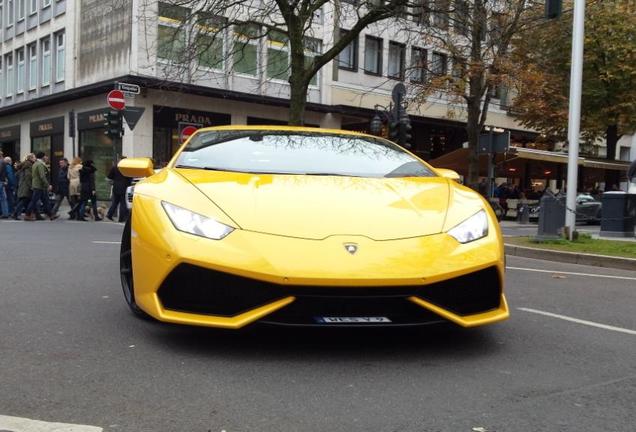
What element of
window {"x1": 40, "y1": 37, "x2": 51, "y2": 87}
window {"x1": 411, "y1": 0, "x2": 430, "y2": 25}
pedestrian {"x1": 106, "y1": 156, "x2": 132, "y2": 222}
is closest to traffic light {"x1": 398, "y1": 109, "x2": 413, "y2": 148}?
window {"x1": 411, "y1": 0, "x2": 430, "y2": 25}

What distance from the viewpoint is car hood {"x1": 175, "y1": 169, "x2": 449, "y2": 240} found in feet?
11.8

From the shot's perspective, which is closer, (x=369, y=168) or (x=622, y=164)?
(x=369, y=168)

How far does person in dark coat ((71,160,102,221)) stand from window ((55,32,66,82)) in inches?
532

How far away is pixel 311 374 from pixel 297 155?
187 centimetres

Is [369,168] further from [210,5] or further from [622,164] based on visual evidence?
[622,164]

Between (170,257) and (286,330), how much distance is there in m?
0.97

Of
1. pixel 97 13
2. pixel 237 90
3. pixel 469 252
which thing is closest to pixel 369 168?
pixel 469 252

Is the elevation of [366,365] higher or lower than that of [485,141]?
lower

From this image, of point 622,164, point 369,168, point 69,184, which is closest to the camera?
point 369,168

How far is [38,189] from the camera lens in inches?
636

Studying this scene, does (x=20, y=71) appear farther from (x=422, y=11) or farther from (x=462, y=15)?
(x=422, y=11)

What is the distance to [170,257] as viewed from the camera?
345cm

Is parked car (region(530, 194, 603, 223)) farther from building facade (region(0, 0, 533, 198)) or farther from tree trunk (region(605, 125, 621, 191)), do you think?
tree trunk (region(605, 125, 621, 191))

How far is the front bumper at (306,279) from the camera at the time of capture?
334cm
